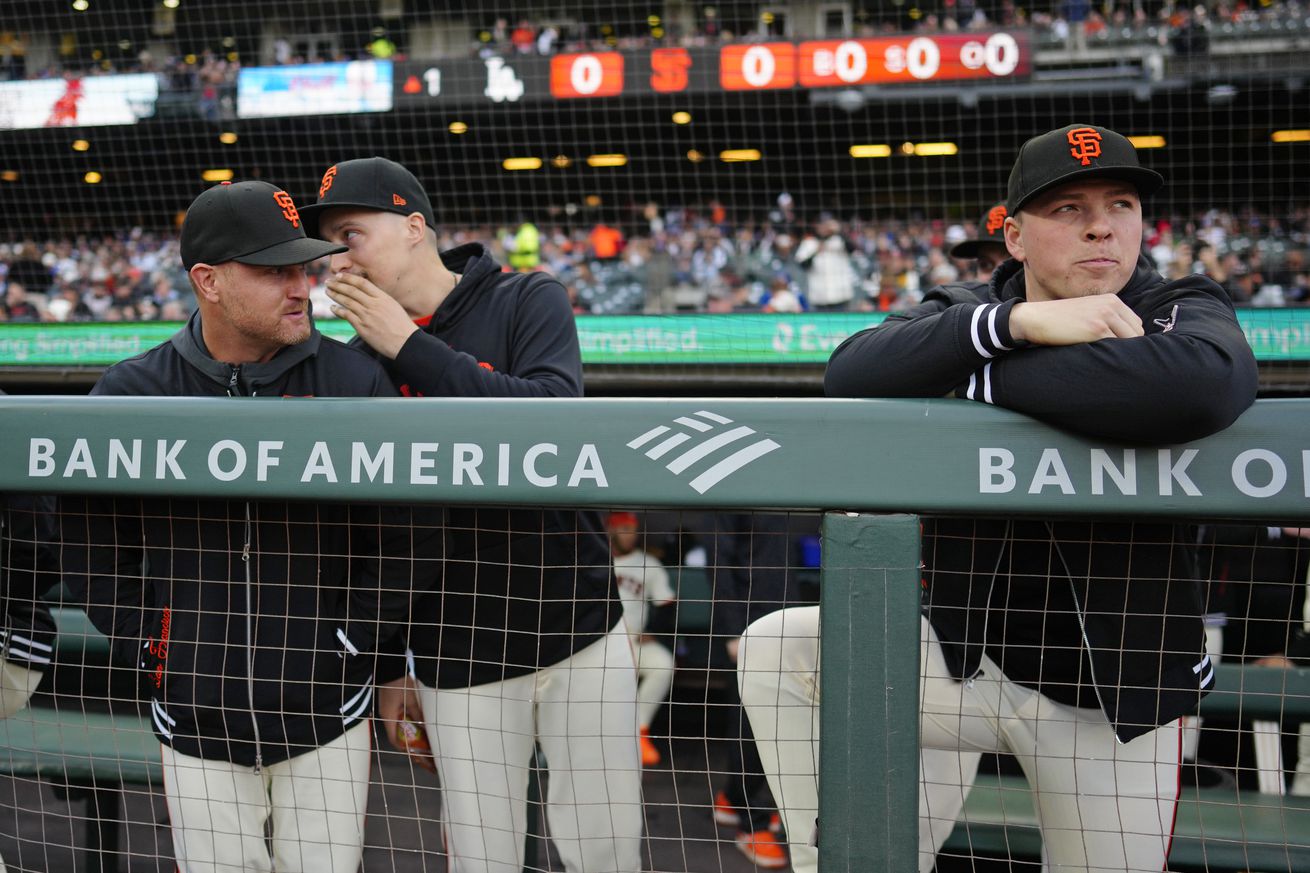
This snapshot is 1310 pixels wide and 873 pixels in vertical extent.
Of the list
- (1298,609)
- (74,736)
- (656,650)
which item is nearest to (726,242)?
(656,650)

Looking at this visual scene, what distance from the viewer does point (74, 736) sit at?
306 centimetres

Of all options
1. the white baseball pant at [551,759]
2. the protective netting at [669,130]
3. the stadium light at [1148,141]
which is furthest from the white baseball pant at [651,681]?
the stadium light at [1148,141]

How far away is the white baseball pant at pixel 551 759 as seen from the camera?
195 centimetres

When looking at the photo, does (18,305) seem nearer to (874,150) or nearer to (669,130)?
(669,130)

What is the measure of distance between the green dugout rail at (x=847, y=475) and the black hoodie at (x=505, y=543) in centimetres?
44

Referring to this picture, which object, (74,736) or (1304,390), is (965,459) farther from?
(1304,390)

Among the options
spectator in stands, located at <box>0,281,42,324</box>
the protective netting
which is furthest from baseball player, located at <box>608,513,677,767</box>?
spectator in stands, located at <box>0,281,42,324</box>

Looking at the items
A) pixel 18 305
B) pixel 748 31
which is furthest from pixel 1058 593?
pixel 748 31

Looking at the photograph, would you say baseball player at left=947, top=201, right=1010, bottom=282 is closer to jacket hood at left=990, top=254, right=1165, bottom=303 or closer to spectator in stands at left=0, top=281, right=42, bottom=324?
jacket hood at left=990, top=254, right=1165, bottom=303

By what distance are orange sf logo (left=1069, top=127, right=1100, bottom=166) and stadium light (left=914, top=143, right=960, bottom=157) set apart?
14.4 m

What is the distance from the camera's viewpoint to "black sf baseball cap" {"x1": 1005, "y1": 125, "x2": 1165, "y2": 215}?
1655mm

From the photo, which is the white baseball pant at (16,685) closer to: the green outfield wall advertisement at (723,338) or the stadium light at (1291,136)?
the green outfield wall advertisement at (723,338)

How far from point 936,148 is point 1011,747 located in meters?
14.7

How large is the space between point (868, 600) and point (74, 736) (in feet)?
8.69
